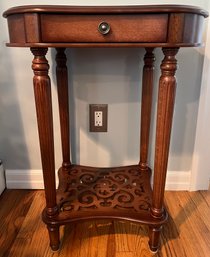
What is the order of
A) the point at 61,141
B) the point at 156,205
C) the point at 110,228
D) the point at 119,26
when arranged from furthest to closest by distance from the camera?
1. the point at 61,141
2. the point at 110,228
3. the point at 156,205
4. the point at 119,26

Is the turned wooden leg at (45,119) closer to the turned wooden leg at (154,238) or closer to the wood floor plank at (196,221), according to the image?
the turned wooden leg at (154,238)

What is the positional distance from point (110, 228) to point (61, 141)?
1.28 ft

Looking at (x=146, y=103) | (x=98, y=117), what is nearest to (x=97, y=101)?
(x=98, y=117)

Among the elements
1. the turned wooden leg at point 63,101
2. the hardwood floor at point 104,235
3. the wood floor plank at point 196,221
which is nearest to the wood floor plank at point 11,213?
the hardwood floor at point 104,235

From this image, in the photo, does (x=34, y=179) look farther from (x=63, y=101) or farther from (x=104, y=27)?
(x=104, y=27)

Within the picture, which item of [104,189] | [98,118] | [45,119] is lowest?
[104,189]

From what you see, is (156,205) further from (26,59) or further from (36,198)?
(26,59)

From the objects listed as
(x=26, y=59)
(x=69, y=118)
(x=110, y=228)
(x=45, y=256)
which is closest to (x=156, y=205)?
Answer: (x=110, y=228)

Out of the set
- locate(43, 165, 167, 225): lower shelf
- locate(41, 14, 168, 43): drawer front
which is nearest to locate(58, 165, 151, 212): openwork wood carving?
locate(43, 165, 167, 225): lower shelf

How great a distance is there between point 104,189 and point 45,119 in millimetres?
391

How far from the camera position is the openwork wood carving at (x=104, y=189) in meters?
0.77

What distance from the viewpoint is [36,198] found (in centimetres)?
101

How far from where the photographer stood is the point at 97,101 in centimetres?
96

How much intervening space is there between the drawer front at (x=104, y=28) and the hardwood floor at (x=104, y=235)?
0.64 meters
